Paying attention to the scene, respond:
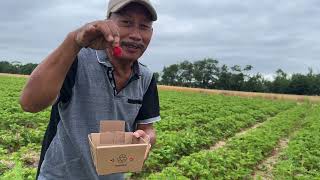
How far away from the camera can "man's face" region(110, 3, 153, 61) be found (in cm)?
243

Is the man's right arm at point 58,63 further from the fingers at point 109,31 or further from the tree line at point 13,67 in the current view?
the tree line at point 13,67

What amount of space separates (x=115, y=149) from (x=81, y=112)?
329 millimetres

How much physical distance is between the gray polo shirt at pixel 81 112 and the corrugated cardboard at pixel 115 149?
71mm

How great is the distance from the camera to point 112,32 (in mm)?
1993

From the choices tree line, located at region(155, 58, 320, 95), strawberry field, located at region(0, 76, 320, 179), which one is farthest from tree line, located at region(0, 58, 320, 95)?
strawberry field, located at region(0, 76, 320, 179)

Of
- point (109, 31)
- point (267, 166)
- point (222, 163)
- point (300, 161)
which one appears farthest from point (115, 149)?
point (300, 161)

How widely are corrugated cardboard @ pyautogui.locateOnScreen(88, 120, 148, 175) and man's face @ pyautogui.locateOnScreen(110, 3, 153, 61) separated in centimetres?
36

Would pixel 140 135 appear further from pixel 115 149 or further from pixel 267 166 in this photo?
pixel 267 166

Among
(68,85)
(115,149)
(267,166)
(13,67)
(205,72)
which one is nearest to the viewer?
(115,149)

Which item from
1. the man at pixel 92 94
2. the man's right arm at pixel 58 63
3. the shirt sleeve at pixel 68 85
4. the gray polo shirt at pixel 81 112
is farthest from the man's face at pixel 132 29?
the man's right arm at pixel 58 63

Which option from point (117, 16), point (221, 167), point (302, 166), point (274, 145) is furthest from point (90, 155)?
point (274, 145)

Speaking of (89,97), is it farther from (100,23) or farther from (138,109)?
(100,23)

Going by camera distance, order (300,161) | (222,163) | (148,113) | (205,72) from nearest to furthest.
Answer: (148,113), (222,163), (300,161), (205,72)

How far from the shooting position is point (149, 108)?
2797 mm
